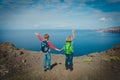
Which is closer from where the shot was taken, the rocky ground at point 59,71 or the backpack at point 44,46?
the rocky ground at point 59,71

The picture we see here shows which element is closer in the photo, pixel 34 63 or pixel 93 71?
pixel 93 71

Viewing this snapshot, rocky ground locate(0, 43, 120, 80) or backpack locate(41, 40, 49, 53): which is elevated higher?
backpack locate(41, 40, 49, 53)

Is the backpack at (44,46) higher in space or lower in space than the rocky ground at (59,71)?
higher

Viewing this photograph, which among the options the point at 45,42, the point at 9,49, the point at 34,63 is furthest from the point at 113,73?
the point at 9,49

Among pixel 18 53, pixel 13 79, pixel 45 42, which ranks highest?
pixel 45 42

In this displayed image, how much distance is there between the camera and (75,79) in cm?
652

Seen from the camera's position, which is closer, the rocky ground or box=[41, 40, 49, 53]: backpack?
the rocky ground

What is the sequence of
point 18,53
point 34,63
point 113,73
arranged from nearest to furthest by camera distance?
point 113,73, point 34,63, point 18,53

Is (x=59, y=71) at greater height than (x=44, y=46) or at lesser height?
lesser

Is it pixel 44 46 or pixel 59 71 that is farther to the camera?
pixel 59 71

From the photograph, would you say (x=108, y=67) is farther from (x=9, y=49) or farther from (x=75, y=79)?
Answer: (x=9, y=49)

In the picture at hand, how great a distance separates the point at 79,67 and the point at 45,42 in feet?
7.72

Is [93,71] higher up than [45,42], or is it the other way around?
[45,42]

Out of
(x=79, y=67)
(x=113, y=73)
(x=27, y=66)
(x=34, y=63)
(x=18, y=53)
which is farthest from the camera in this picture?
(x=18, y=53)
